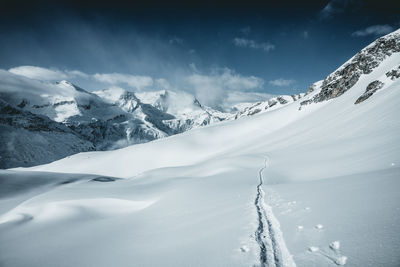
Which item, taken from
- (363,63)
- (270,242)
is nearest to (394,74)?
(363,63)

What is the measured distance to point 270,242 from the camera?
11.9ft

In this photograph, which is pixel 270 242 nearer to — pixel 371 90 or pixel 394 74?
pixel 371 90

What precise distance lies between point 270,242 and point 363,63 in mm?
58138

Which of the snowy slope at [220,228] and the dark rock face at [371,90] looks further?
the dark rock face at [371,90]

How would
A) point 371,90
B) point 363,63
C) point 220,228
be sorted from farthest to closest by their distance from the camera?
1. point 363,63
2. point 371,90
3. point 220,228

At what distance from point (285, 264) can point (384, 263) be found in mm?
1169

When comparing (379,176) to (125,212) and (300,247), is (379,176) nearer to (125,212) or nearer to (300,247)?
(300,247)

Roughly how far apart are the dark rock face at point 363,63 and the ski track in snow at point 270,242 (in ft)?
165

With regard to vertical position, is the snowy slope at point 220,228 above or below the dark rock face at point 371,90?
below

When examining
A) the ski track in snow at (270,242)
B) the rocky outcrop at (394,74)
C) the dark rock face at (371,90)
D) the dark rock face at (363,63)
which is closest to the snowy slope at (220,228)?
the ski track in snow at (270,242)

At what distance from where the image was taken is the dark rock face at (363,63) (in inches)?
1695

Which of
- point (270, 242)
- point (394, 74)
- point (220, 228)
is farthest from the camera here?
point (394, 74)

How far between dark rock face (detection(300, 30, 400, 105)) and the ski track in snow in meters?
50.3

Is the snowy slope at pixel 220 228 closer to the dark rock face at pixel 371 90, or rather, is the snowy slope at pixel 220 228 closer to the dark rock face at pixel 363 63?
the dark rock face at pixel 371 90
